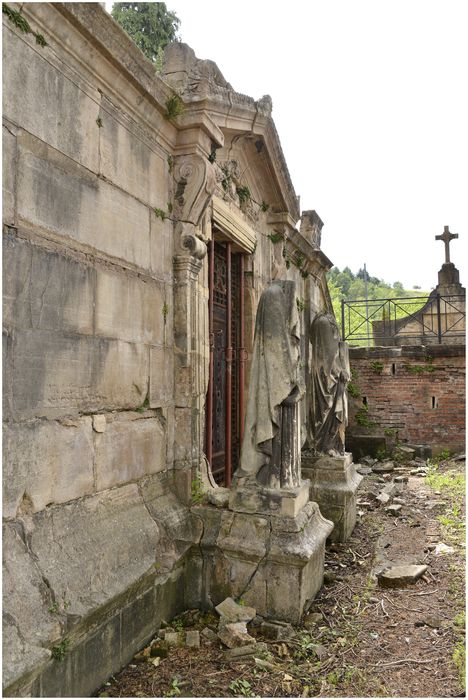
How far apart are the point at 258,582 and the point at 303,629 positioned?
0.45 m

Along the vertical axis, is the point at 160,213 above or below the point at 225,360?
above

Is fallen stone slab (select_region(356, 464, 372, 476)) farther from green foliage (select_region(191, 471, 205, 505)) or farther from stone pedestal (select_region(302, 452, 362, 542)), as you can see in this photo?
green foliage (select_region(191, 471, 205, 505))

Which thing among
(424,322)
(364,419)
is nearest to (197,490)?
(364,419)

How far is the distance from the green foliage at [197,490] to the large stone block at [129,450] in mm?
329

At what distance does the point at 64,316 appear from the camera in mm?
3041

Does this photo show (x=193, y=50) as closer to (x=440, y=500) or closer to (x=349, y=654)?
(x=349, y=654)

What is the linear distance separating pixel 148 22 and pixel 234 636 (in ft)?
45.4

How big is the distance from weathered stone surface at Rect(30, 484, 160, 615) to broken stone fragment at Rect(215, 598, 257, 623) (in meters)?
0.64

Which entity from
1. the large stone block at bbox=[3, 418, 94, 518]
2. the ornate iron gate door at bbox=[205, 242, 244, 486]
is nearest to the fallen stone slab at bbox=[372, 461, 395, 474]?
the ornate iron gate door at bbox=[205, 242, 244, 486]

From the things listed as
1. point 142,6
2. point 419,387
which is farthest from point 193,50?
point 142,6

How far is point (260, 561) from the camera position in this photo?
150 inches

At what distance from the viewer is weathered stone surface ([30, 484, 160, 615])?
2.79 meters

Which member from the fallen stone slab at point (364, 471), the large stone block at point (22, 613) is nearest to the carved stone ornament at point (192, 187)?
the large stone block at point (22, 613)

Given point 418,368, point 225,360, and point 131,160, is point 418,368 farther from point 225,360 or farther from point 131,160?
point 131,160
